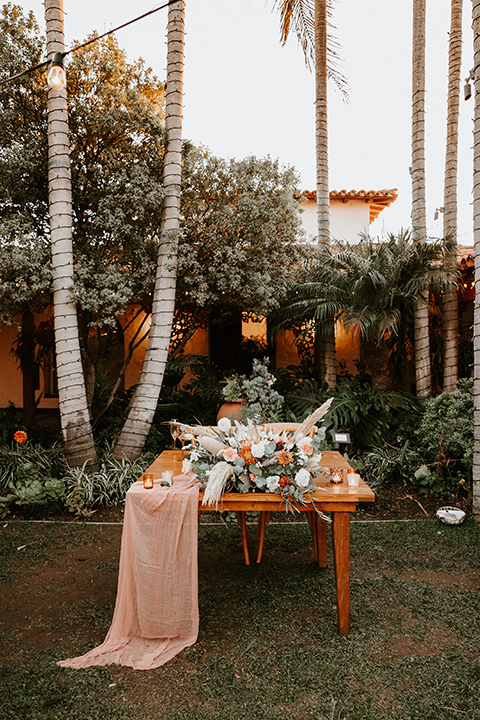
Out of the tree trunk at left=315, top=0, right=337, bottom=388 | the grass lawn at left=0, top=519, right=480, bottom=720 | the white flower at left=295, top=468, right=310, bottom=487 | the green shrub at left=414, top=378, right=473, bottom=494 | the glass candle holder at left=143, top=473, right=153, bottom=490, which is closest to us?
the grass lawn at left=0, top=519, right=480, bottom=720

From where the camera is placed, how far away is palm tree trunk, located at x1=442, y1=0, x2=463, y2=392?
691cm

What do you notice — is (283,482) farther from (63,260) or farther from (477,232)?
(63,260)

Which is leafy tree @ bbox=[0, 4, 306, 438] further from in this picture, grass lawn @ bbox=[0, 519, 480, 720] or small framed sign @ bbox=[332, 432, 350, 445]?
grass lawn @ bbox=[0, 519, 480, 720]

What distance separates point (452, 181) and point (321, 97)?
231cm

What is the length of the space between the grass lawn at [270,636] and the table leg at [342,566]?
0.34 feet

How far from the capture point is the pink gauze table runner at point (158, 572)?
3031mm

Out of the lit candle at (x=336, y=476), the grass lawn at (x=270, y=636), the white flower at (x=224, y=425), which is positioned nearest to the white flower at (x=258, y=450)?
the white flower at (x=224, y=425)

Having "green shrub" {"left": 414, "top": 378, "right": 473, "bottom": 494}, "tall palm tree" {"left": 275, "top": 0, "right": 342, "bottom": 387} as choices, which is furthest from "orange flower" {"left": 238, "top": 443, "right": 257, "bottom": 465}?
"tall palm tree" {"left": 275, "top": 0, "right": 342, "bottom": 387}

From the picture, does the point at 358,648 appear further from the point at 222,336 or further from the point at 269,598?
the point at 222,336

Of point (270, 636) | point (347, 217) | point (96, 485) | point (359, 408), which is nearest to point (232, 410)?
point (359, 408)

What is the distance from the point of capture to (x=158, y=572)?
3039mm

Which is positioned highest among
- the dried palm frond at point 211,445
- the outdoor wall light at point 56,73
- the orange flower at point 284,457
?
the outdoor wall light at point 56,73

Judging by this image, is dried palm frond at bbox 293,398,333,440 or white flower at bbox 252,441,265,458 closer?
white flower at bbox 252,441,265,458

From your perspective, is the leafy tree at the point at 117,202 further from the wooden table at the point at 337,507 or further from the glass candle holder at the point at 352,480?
the glass candle holder at the point at 352,480
